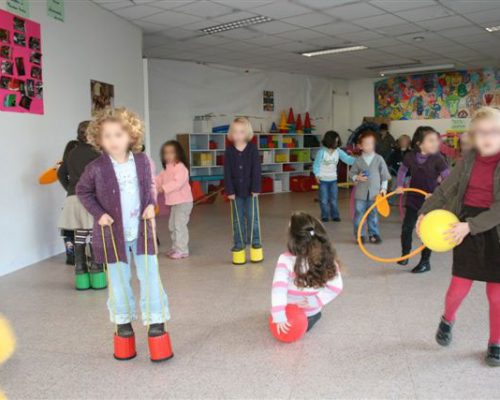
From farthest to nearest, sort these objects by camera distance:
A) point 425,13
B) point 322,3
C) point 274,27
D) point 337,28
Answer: point 337,28 → point 274,27 → point 425,13 → point 322,3

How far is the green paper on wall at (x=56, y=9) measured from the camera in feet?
15.7

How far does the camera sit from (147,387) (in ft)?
7.11

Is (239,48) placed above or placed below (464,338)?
above

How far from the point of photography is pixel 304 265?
8.52ft

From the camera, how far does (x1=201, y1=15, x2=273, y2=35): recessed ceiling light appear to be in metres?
6.63

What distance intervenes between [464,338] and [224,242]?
3207mm

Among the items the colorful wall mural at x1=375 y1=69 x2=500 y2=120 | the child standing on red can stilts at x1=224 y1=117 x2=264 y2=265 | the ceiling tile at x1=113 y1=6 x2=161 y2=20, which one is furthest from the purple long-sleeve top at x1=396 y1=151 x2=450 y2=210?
the colorful wall mural at x1=375 y1=69 x2=500 y2=120

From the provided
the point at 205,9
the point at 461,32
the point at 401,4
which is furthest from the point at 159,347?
the point at 461,32

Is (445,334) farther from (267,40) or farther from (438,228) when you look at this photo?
(267,40)

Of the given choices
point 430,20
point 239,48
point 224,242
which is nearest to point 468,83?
point 430,20

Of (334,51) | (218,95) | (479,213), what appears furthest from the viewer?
(218,95)

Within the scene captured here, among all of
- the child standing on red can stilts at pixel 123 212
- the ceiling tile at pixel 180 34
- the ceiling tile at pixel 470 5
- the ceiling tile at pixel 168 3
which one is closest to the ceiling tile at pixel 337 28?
the ceiling tile at pixel 470 5

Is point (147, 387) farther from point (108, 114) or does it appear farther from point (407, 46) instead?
point (407, 46)

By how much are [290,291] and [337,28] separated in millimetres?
5586
